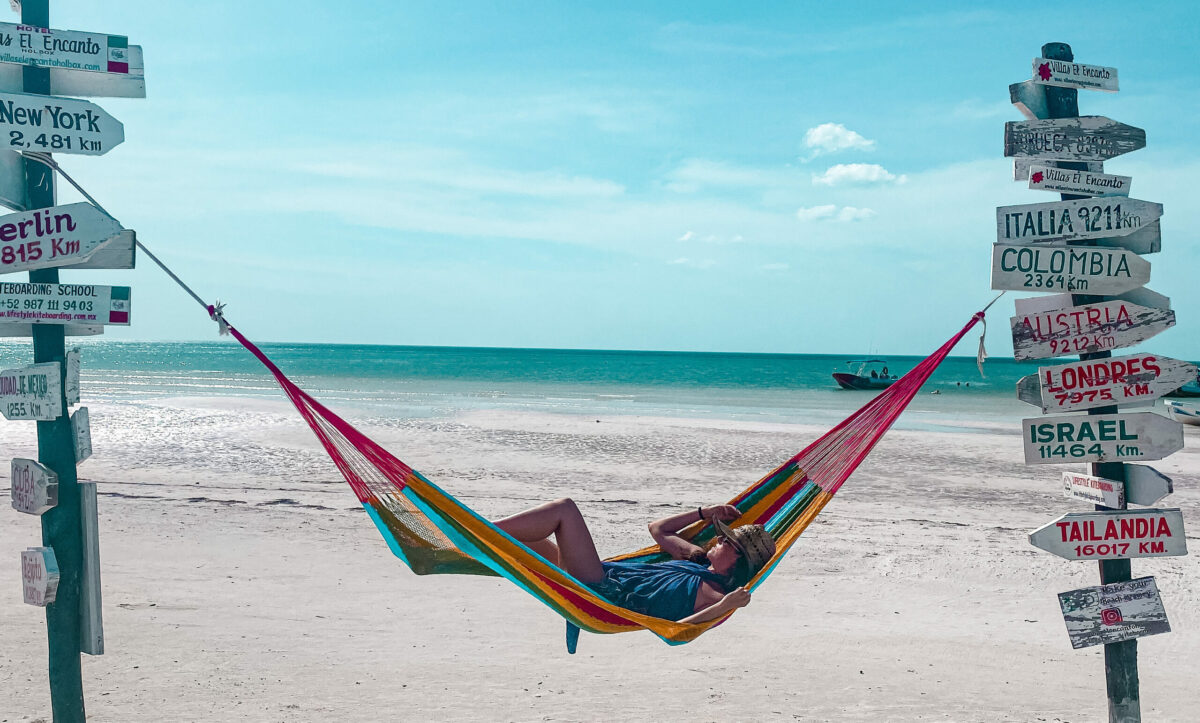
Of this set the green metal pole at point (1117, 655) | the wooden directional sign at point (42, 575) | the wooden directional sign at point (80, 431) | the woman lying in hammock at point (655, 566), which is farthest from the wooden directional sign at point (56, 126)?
the green metal pole at point (1117, 655)

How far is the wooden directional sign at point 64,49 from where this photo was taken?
2889 millimetres

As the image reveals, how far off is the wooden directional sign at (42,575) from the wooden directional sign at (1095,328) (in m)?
3.37

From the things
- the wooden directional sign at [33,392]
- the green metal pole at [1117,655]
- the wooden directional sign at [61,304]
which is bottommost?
the green metal pole at [1117,655]

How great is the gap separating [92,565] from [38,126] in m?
1.49

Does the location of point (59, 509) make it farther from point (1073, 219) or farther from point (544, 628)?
point (1073, 219)

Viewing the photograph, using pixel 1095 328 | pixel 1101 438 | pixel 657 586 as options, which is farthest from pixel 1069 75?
pixel 657 586

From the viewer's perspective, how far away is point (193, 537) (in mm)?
6742

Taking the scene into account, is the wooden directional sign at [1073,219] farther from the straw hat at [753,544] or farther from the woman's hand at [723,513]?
the woman's hand at [723,513]

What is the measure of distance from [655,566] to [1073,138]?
234 centimetres

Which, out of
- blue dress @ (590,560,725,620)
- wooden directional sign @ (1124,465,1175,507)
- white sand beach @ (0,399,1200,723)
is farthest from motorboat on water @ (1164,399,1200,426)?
blue dress @ (590,560,725,620)

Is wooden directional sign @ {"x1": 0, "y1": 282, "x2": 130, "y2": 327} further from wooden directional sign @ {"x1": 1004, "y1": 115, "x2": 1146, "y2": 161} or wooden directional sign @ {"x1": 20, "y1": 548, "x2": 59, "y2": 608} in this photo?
wooden directional sign @ {"x1": 1004, "y1": 115, "x2": 1146, "y2": 161}

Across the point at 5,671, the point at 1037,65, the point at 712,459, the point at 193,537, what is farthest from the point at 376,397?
the point at 1037,65

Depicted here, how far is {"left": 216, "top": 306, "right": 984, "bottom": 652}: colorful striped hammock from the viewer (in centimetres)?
336

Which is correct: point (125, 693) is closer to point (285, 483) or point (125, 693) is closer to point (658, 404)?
point (285, 483)
